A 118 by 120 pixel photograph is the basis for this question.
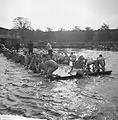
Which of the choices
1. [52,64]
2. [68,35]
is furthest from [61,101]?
[68,35]

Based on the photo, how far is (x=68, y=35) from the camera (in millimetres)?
88812

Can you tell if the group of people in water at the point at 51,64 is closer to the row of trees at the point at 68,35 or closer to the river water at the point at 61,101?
the river water at the point at 61,101

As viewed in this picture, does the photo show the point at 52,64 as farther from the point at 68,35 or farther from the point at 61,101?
the point at 68,35

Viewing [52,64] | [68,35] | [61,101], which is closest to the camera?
[61,101]

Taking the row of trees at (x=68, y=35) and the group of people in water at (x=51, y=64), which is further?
the row of trees at (x=68, y=35)

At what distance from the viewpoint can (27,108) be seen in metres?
5.05

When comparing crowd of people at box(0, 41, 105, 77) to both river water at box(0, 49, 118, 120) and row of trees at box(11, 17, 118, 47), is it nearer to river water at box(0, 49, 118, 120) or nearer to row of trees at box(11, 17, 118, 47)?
river water at box(0, 49, 118, 120)

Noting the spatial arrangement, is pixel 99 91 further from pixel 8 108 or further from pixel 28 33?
pixel 28 33

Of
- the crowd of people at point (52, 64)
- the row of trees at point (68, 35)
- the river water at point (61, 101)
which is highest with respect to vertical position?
the row of trees at point (68, 35)

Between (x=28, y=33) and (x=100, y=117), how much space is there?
82.7m

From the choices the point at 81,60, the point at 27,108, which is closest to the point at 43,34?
the point at 81,60

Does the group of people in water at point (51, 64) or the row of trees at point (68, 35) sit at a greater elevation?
the row of trees at point (68, 35)

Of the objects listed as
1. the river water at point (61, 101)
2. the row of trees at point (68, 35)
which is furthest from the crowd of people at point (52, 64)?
the row of trees at point (68, 35)

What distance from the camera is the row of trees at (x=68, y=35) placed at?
7431 centimetres
